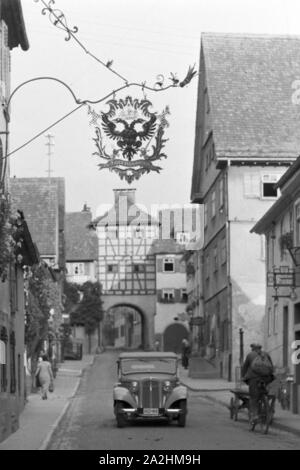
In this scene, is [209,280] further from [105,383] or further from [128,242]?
[128,242]

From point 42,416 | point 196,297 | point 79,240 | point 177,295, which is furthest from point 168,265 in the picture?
point 42,416

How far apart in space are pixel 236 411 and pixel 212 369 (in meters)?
24.6

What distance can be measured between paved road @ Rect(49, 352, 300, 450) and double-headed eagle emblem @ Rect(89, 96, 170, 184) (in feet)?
18.9

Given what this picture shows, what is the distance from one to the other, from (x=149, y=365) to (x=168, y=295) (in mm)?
60647

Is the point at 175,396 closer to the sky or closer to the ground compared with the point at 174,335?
closer to the sky

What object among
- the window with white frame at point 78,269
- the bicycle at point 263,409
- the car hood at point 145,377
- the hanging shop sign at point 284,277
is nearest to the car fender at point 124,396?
the car hood at point 145,377

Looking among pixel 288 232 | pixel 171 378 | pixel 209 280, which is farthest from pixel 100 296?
pixel 171 378

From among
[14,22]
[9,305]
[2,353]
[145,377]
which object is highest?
[14,22]

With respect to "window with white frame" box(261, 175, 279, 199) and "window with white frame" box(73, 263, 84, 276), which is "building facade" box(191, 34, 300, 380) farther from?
"window with white frame" box(73, 263, 84, 276)

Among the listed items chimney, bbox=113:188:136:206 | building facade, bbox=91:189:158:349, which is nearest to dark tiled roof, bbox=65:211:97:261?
building facade, bbox=91:189:158:349

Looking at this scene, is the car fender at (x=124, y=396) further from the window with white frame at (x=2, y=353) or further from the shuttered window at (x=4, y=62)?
the shuttered window at (x=4, y=62)

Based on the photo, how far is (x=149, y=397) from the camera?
26.0 metres

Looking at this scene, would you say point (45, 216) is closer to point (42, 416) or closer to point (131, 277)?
point (42, 416)
